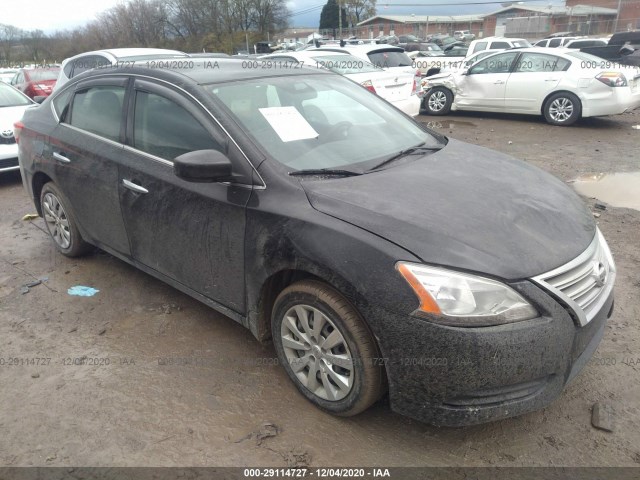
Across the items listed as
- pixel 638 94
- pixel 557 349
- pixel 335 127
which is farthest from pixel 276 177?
pixel 638 94

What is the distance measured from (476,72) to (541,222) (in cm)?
947

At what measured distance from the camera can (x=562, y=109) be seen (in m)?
9.76

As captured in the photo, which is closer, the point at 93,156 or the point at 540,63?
the point at 93,156

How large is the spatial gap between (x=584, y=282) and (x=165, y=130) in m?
2.50

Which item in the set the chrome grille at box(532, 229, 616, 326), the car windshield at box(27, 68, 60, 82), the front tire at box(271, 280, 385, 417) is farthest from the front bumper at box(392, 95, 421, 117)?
the car windshield at box(27, 68, 60, 82)

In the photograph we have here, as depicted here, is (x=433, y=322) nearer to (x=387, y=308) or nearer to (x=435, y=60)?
(x=387, y=308)

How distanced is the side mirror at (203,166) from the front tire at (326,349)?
70cm

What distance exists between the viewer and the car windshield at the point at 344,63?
9.51m

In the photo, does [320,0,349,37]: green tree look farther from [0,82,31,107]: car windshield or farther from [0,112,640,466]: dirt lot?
[0,112,640,466]: dirt lot

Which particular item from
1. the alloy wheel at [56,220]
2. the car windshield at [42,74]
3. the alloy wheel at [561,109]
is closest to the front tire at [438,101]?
the alloy wheel at [561,109]

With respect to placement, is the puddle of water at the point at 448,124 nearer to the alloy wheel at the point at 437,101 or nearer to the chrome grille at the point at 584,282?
the alloy wheel at the point at 437,101

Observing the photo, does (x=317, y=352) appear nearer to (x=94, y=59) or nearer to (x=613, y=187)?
(x=613, y=187)

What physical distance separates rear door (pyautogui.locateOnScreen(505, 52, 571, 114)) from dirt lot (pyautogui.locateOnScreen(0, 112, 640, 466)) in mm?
6749

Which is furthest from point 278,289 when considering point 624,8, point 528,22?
point 624,8
